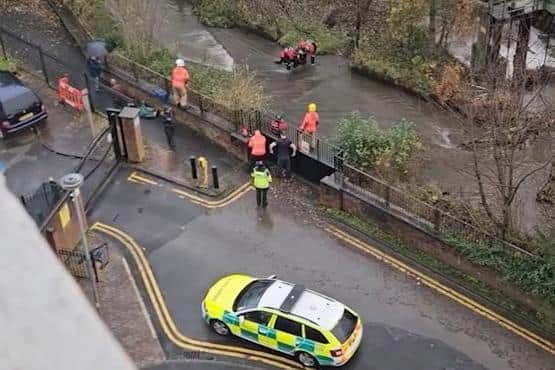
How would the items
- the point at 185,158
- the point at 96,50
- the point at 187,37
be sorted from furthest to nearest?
the point at 187,37 < the point at 96,50 < the point at 185,158

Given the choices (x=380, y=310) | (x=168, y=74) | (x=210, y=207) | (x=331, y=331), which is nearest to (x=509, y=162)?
(x=380, y=310)

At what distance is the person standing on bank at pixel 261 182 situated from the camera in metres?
18.2

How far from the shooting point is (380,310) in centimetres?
1573

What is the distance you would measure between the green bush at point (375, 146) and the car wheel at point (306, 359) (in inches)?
238

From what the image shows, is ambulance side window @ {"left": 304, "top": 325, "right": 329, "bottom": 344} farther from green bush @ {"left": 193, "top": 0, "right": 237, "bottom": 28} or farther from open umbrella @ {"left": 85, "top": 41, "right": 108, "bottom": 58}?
green bush @ {"left": 193, "top": 0, "right": 237, "bottom": 28}

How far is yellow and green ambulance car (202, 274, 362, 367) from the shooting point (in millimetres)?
13648

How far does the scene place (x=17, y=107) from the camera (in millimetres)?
22047

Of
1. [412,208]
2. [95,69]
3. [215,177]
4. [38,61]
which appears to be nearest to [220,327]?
[412,208]

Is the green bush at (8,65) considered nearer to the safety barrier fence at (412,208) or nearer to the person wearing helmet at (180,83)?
the person wearing helmet at (180,83)

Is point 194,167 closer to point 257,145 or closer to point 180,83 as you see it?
point 257,145

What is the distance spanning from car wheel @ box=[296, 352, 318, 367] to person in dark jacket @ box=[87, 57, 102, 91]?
45.2 ft

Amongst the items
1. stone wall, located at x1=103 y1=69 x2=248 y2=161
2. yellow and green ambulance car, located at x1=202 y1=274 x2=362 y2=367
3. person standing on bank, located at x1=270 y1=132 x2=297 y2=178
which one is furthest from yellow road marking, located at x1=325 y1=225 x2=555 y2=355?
stone wall, located at x1=103 y1=69 x2=248 y2=161

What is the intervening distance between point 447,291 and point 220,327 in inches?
202

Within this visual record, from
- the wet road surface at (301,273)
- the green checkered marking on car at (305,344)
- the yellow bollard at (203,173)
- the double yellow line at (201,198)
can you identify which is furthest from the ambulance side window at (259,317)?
the yellow bollard at (203,173)
